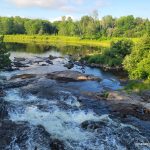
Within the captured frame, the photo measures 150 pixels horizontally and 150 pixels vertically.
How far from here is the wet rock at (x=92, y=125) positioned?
105 feet

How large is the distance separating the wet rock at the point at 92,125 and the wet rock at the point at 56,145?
5.11 meters

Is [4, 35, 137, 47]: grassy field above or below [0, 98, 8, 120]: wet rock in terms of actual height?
below

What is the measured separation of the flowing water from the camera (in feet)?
91.1

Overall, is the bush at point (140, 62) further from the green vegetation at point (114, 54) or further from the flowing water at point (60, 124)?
the green vegetation at point (114, 54)

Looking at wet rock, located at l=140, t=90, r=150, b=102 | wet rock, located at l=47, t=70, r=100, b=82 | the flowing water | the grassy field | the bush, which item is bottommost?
the grassy field

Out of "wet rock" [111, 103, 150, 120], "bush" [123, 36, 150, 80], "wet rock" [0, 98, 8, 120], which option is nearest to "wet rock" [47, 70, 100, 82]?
"bush" [123, 36, 150, 80]

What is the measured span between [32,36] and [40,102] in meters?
157

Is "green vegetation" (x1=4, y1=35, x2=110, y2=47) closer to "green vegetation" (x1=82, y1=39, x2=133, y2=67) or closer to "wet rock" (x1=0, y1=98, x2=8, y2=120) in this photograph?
"green vegetation" (x1=82, y1=39, x2=133, y2=67)

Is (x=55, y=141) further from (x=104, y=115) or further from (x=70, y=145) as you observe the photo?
(x=104, y=115)

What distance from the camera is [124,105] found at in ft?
137

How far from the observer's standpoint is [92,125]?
32562mm

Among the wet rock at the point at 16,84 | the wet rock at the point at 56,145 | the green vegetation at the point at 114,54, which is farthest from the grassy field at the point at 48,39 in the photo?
the wet rock at the point at 56,145

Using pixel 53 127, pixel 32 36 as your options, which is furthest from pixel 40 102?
pixel 32 36

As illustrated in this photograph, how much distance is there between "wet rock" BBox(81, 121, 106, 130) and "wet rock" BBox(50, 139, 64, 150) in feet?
16.8
